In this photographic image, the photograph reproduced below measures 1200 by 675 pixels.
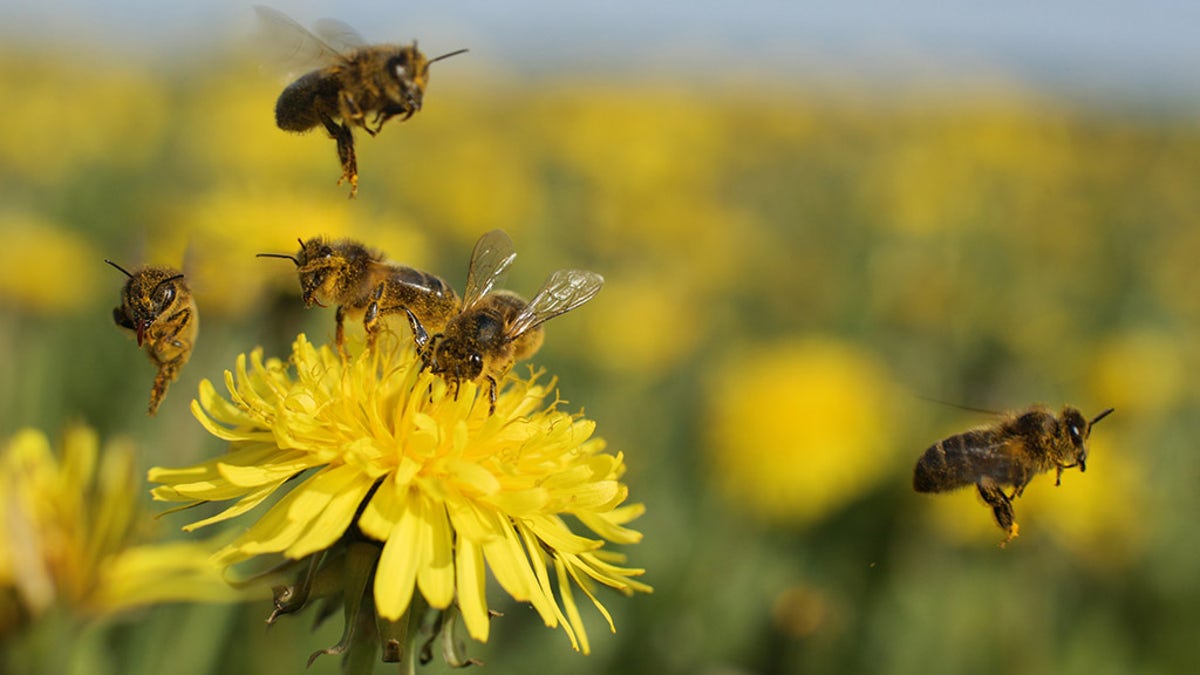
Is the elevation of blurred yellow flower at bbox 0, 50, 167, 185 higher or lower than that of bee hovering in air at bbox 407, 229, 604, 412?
higher

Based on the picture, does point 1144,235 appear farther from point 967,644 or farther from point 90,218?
point 90,218

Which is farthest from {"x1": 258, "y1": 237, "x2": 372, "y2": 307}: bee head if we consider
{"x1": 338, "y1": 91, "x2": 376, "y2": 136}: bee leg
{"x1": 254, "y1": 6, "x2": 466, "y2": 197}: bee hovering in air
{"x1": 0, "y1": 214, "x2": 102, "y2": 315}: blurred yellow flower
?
{"x1": 0, "y1": 214, "x2": 102, "y2": 315}: blurred yellow flower

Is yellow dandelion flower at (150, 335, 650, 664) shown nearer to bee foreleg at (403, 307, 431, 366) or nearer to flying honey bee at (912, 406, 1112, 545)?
bee foreleg at (403, 307, 431, 366)

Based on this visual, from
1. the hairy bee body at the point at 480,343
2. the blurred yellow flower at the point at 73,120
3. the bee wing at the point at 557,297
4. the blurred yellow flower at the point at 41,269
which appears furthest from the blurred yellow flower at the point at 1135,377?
the blurred yellow flower at the point at 73,120

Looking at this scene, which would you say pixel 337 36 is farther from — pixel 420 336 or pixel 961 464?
pixel 961 464

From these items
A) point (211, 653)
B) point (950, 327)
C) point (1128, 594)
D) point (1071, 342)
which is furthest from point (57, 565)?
point (1071, 342)

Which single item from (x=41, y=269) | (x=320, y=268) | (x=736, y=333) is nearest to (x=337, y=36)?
(x=320, y=268)
